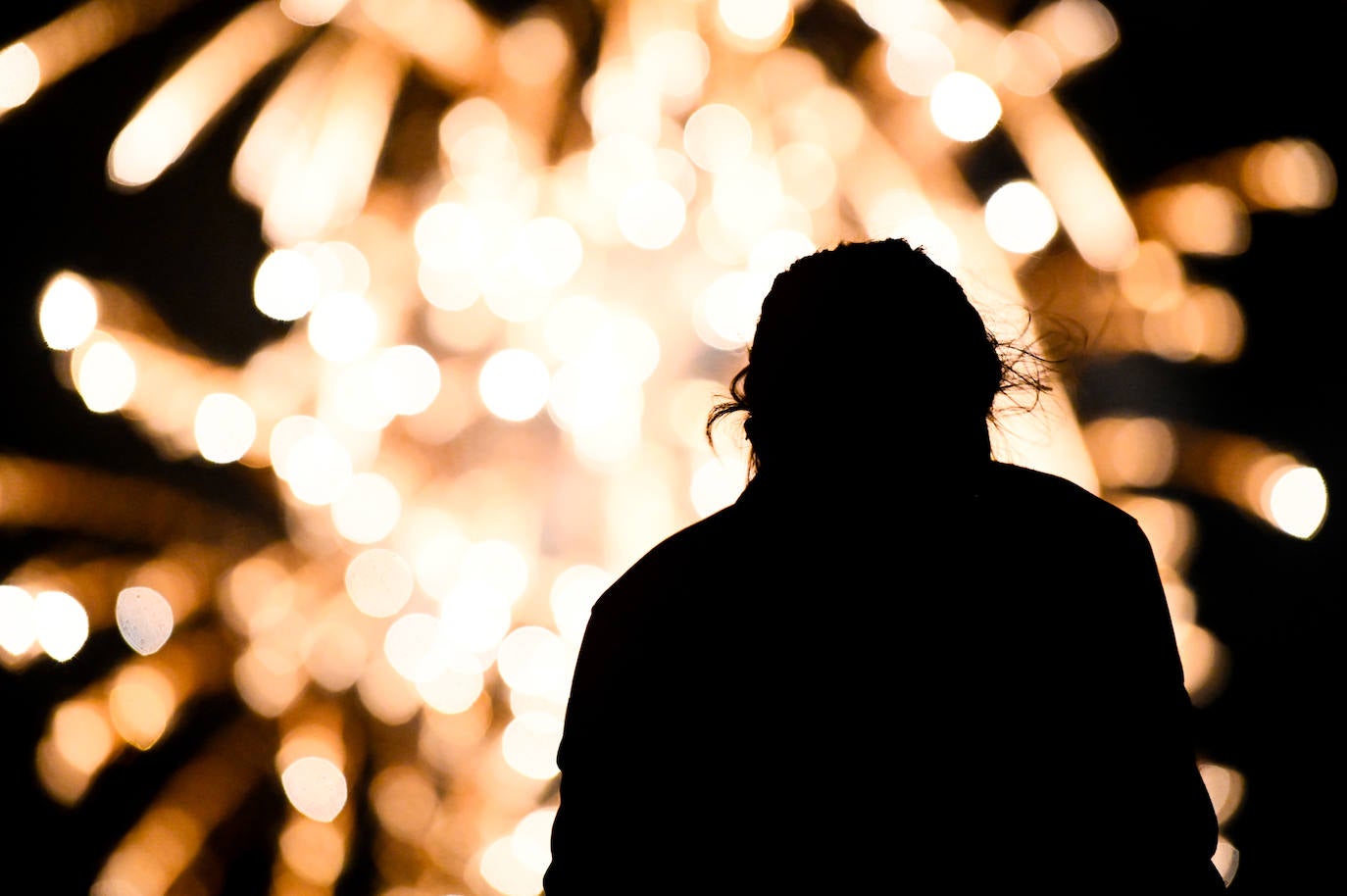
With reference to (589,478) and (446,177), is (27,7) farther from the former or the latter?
(589,478)

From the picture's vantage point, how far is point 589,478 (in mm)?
1938

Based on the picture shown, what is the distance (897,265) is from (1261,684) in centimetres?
166

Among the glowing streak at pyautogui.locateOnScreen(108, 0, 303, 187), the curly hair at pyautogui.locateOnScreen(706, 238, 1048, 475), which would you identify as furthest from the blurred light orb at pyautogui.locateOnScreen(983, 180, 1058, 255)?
the glowing streak at pyautogui.locateOnScreen(108, 0, 303, 187)

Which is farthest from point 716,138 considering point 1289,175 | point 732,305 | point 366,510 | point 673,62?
point 1289,175

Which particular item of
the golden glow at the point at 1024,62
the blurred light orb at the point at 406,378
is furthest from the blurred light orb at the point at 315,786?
the golden glow at the point at 1024,62

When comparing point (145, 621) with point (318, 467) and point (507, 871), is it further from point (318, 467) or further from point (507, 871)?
point (507, 871)

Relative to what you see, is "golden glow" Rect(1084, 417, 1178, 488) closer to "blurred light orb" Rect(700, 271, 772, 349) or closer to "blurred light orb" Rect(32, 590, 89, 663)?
"blurred light orb" Rect(700, 271, 772, 349)

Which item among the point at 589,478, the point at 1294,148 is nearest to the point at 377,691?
the point at 589,478

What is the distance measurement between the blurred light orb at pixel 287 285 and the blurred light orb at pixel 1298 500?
1.95 metres

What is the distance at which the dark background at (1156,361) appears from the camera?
1.74 meters

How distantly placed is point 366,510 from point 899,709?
1353mm

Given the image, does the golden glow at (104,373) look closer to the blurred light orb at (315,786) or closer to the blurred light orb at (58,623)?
the blurred light orb at (58,623)

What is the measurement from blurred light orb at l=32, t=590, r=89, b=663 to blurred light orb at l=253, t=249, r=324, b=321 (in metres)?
0.66

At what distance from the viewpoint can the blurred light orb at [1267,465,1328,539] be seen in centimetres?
189
